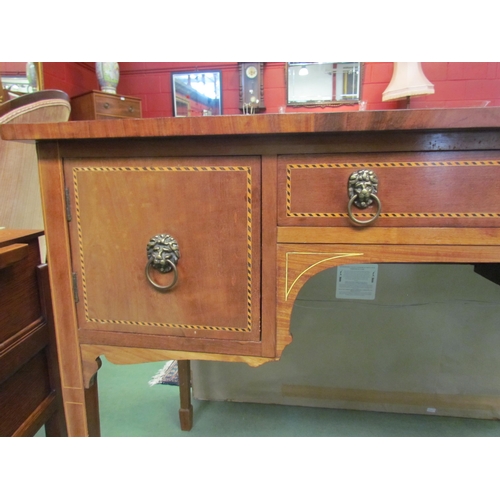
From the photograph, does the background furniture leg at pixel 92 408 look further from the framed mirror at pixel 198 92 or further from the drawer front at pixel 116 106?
the framed mirror at pixel 198 92

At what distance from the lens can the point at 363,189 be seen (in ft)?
1.62

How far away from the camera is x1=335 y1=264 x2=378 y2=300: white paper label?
1.12 m

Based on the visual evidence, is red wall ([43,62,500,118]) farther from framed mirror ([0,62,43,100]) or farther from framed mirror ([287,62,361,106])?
framed mirror ([0,62,43,100])

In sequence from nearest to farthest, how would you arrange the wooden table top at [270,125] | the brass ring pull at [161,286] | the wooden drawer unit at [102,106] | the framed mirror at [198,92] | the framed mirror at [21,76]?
the wooden table top at [270,125] → the brass ring pull at [161,286] → the framed mirror at [21,76] → the wooden drawer unit at [102,106] → the framed mirror at [198,92]

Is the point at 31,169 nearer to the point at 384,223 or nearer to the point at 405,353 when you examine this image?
the point at 384,223

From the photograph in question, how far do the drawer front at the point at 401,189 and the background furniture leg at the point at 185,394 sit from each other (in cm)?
72

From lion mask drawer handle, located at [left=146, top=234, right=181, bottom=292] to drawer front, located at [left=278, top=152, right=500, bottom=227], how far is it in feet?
0.62

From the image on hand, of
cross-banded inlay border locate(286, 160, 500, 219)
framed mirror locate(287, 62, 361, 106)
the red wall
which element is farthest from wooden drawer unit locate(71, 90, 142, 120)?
cross-banded inlay border locate(286, 160, 500, 219)

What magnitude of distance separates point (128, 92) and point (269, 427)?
2.11 meters

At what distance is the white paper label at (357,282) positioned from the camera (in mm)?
1119

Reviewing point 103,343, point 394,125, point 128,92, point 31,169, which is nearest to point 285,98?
point 128,92

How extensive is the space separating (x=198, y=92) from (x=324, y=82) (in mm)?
764

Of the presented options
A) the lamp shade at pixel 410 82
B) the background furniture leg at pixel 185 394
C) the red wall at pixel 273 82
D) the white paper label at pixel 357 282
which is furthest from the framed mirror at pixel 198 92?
the background furniture leg at pixel 185 394

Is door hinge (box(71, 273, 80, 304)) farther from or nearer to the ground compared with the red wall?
nearer to the ground
